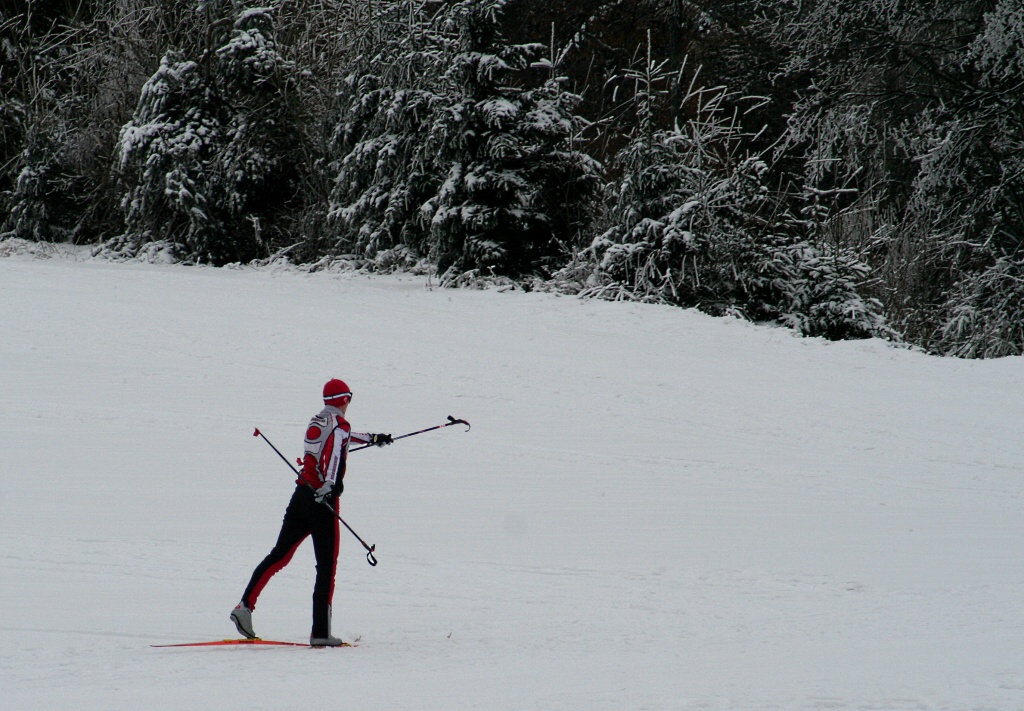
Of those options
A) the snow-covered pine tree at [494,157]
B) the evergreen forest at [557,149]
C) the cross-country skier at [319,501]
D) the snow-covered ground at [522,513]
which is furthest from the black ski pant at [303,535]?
the snow-covered pine tree at [494,157]

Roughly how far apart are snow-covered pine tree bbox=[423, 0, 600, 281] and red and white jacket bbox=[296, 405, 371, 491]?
14.8 metres

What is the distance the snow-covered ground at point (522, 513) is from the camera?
5.24 meters

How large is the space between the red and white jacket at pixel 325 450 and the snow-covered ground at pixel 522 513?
1016mm

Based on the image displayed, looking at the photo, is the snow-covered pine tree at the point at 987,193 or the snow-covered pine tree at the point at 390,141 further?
A: the snow-covered pine tree at the point at 390,141

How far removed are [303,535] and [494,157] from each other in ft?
49.8

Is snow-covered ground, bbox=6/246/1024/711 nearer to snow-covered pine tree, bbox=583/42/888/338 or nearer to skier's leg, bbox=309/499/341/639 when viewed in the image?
skier's leg, bbox=309/499/341/639

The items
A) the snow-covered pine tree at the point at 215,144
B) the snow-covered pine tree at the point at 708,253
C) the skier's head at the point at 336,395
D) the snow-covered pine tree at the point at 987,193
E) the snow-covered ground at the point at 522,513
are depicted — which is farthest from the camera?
the snow-covered pine tree at the point at 215,144

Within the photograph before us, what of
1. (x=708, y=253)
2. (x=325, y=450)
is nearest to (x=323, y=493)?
(x=325, y=450)

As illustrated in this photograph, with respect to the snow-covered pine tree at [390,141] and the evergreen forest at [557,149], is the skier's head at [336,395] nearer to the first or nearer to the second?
the evergreen forest at [557,149]

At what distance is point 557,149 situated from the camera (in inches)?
840

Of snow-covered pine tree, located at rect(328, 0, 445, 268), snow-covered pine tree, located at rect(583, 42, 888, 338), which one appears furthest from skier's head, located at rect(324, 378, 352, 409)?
snow-covered pine tree, located at rect(328, 0, 445, 268)

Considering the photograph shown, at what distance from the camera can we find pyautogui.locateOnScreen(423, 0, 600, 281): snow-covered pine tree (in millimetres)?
20469

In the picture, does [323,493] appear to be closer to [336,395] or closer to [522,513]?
[336,395]

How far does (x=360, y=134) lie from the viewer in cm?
2383
